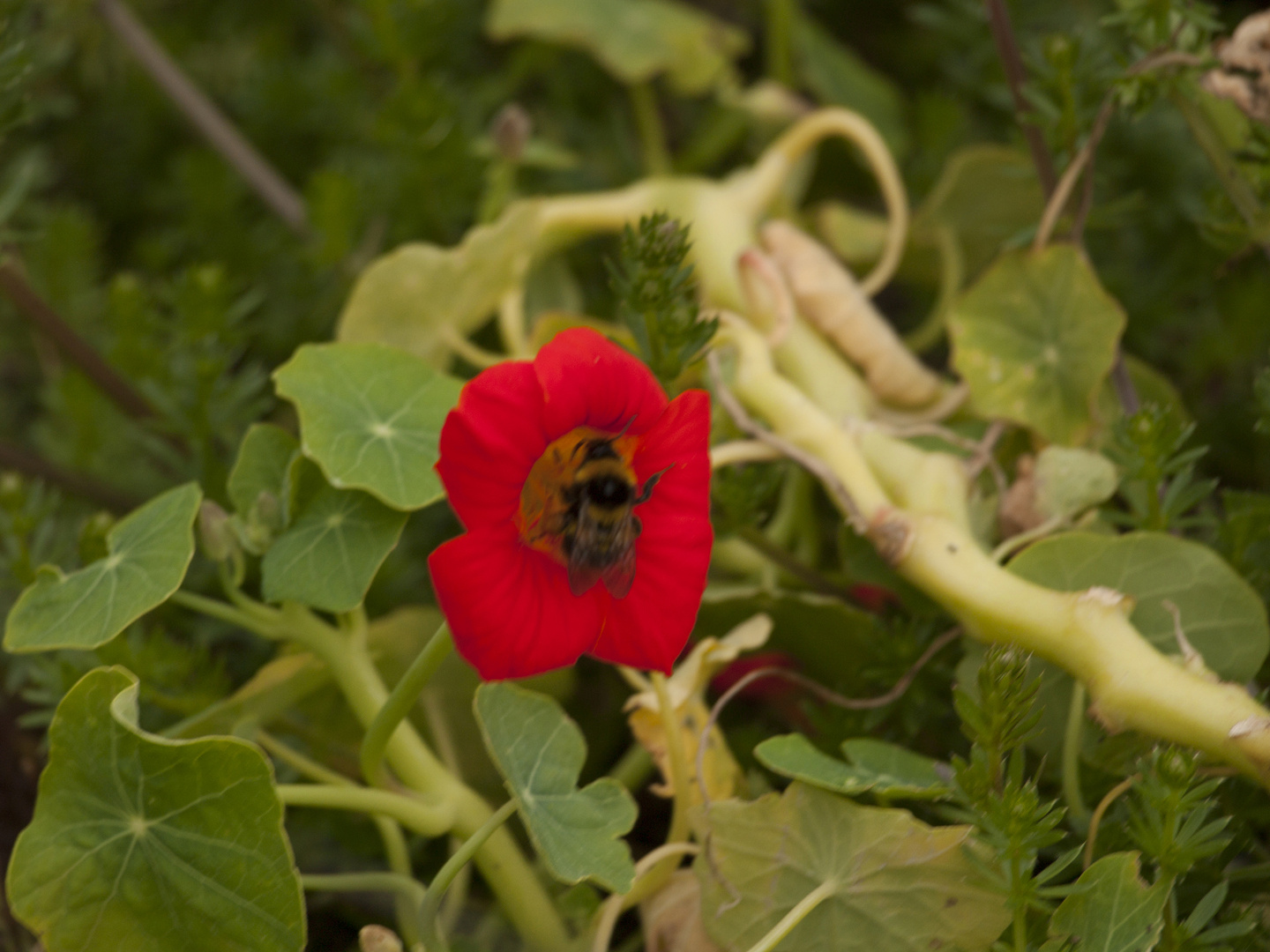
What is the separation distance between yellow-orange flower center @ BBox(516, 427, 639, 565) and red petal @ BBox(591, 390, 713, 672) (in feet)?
0.04

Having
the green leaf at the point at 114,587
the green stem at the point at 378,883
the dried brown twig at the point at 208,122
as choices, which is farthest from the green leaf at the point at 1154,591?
the dried brown twig at the point at 208,122

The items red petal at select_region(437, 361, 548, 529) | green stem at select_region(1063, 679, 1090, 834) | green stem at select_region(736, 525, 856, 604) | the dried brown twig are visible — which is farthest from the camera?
the dried brown twig

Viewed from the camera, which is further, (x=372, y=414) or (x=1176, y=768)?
(x=372, y=414)

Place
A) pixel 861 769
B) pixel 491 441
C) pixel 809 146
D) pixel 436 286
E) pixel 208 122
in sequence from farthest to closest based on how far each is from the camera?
pixel 208 122 < pixel 809 146 < pixel 436 286 < pixel 861 769 < pixel 491 441

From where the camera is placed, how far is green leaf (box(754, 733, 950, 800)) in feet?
1.59

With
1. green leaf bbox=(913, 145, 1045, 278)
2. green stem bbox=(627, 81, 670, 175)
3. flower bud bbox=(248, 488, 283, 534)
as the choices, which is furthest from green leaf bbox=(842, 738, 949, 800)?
green stem bbox=(627, 81, 670, 175)

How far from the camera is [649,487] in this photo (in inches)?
18.4

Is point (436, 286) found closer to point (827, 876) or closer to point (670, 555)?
point (670, 555)

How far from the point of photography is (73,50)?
1087mm

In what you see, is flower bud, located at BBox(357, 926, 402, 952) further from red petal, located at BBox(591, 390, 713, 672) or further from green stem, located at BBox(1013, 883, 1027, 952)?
green stem, located at BBox(1013, 883, 1027, 952)

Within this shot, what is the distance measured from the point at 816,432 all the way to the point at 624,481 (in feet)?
0.63

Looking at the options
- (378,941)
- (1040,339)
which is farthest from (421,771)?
(1040,339)

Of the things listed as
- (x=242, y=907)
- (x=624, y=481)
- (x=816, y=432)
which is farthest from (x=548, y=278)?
(x=242, y=907)

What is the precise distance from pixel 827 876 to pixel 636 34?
0.81 metres
